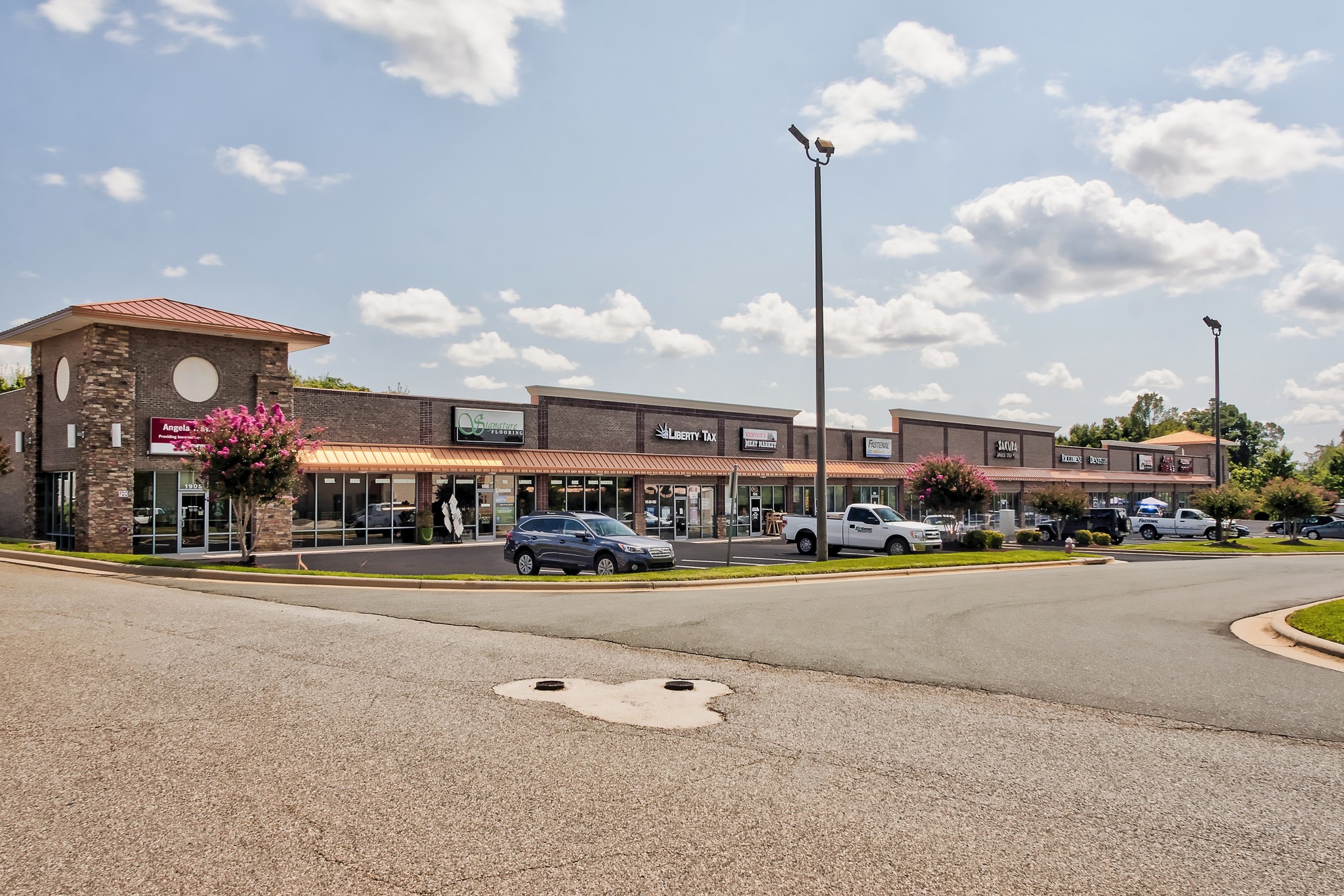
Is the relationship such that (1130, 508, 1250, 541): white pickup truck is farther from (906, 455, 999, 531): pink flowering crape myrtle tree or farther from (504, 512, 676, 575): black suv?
(504, 512, 676, 575): black suv

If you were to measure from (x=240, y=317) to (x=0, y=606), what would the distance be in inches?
742

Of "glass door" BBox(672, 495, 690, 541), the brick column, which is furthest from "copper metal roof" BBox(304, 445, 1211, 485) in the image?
the brick column

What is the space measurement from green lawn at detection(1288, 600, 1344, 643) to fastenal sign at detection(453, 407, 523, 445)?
27.6m

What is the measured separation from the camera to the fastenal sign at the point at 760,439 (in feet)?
147

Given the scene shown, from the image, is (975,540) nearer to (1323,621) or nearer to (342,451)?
(1323,621)

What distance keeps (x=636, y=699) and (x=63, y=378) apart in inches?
1132

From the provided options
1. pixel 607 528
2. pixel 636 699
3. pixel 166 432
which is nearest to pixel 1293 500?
pixel 607 528

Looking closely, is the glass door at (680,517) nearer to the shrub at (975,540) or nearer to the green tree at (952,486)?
the green tree at (952,486)

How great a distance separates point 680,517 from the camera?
136 feet

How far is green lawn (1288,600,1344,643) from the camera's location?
1125 cm

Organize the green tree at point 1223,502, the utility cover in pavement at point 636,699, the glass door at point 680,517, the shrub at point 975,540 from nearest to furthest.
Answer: the utility cover in pavement at point 636,699
the shrub at point 975,540
the green tree at point 1223,502
the glass door at point 680,517

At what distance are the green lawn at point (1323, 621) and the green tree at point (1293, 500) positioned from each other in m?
32.6

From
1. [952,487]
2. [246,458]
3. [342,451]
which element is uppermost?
[342,451]

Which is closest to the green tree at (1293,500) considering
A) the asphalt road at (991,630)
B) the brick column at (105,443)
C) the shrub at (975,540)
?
the shrub at (975,540)
